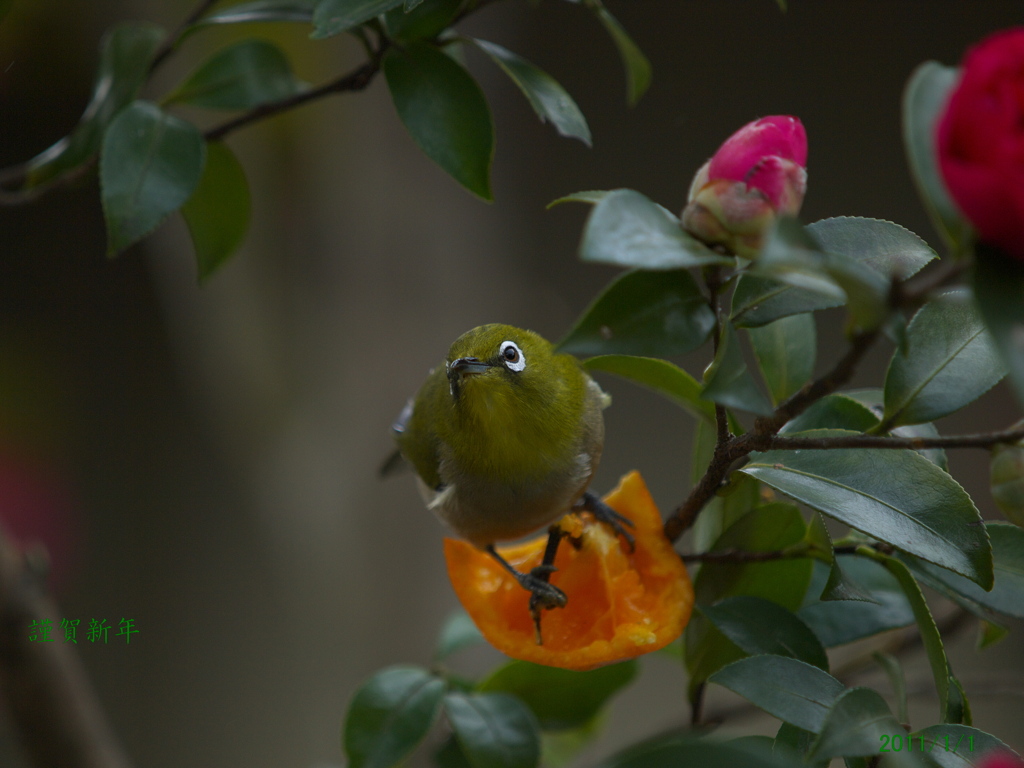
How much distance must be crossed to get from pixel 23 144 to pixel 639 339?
3637mm

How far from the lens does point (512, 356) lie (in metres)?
1.28

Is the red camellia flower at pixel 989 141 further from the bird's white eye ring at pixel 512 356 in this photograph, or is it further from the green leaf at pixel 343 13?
the bird's white eye ring at pixel 512 356

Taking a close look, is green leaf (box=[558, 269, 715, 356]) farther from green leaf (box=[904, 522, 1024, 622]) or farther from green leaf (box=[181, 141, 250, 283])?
green leaf (box=[181, 141, 250, 283])

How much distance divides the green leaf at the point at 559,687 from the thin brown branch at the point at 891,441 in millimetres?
634

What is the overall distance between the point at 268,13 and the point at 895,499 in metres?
1.00

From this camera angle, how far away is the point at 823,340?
3.43 meters

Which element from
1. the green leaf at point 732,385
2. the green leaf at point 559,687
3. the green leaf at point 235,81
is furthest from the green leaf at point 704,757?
the green leaf at point 235,81

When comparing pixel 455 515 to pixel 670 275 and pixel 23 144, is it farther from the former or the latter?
pixel 23 144

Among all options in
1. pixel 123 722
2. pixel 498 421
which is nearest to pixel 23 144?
pixel 123 722

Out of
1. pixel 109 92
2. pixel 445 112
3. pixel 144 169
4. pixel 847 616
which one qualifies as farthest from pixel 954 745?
pixel 109 92

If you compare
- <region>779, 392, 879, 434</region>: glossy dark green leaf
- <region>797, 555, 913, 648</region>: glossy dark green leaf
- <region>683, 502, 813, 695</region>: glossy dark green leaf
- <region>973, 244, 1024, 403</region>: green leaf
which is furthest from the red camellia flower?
<region>797, 555, 913, 648</region>: glossy dark green leaf

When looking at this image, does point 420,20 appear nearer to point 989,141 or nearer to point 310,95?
point 310,95

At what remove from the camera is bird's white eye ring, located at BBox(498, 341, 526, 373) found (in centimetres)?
126

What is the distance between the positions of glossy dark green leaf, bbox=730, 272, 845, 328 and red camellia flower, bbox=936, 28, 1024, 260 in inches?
8.8
